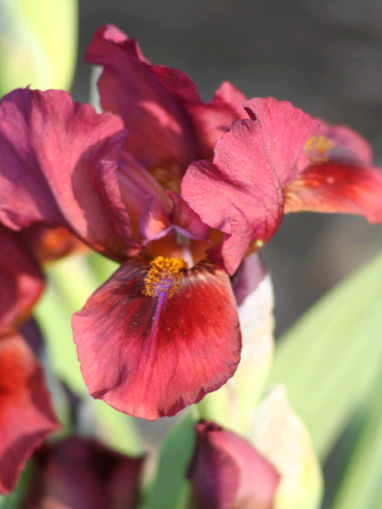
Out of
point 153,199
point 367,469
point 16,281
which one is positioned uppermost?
point 153,199

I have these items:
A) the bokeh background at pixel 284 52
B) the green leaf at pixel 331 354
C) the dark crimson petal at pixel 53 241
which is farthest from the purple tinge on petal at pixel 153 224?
the bokeh background at pixel 284 52

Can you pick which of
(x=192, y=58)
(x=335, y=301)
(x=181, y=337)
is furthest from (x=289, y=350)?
(x=192, y=58)

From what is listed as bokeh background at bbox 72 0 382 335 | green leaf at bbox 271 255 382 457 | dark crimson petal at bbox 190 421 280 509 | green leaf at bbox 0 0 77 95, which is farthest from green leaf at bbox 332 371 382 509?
bokeh background at bbox 72 0 382 335

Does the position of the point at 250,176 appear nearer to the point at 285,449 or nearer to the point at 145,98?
the point at 145,98

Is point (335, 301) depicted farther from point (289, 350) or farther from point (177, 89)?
point (177, 89)

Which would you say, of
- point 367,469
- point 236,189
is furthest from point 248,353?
point 367,469

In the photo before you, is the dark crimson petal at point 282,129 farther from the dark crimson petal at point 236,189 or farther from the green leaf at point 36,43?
the green leaf at point 36,43

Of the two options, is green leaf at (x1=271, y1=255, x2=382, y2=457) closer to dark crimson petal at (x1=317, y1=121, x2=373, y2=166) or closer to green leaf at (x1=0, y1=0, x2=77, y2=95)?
dark crimson petal at (x1=317, y1=121, x2=373, y2=166)
